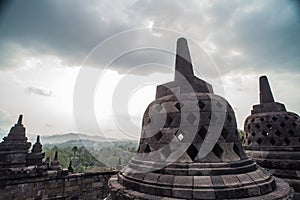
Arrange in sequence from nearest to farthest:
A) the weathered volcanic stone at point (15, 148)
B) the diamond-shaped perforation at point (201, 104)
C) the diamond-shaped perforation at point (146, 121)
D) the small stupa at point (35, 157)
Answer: the diamond-shaped perforation at point (201, 104) < the diamond-shaped perforation at point (146, 121) < the weathered volcanic stone at point (15, 148) < the small stupa at point (35, 157)

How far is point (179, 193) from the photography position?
3127 millimetres

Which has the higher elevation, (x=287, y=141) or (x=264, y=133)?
(x=264, y=133)

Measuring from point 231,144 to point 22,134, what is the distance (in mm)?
12410

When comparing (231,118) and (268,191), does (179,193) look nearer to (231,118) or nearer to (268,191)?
(268,191)

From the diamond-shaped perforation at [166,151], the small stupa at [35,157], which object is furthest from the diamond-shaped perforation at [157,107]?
the small stupa at [35,157]

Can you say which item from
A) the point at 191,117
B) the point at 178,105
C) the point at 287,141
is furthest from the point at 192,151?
the point at 287,141

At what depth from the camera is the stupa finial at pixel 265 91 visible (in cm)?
806

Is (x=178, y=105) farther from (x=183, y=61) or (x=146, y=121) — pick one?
(x=183, y=61)

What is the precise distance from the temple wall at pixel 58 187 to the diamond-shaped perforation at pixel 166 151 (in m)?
5.33

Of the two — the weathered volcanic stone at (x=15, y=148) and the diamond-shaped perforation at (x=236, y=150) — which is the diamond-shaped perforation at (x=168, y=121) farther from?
the weathered volcanic stone at (x=15, y=148)

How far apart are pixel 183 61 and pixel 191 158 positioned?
2.88 m

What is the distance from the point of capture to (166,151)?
392cm

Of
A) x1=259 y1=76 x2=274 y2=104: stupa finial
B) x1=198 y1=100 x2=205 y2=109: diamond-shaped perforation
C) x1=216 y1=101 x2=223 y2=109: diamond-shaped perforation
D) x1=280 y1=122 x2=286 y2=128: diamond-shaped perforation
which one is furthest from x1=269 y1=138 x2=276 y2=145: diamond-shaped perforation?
x1=198 y1=100 x2=205 y2=109: diamond-shaped perforation

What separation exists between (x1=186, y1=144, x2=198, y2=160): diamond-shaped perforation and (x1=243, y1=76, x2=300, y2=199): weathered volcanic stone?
447cm
